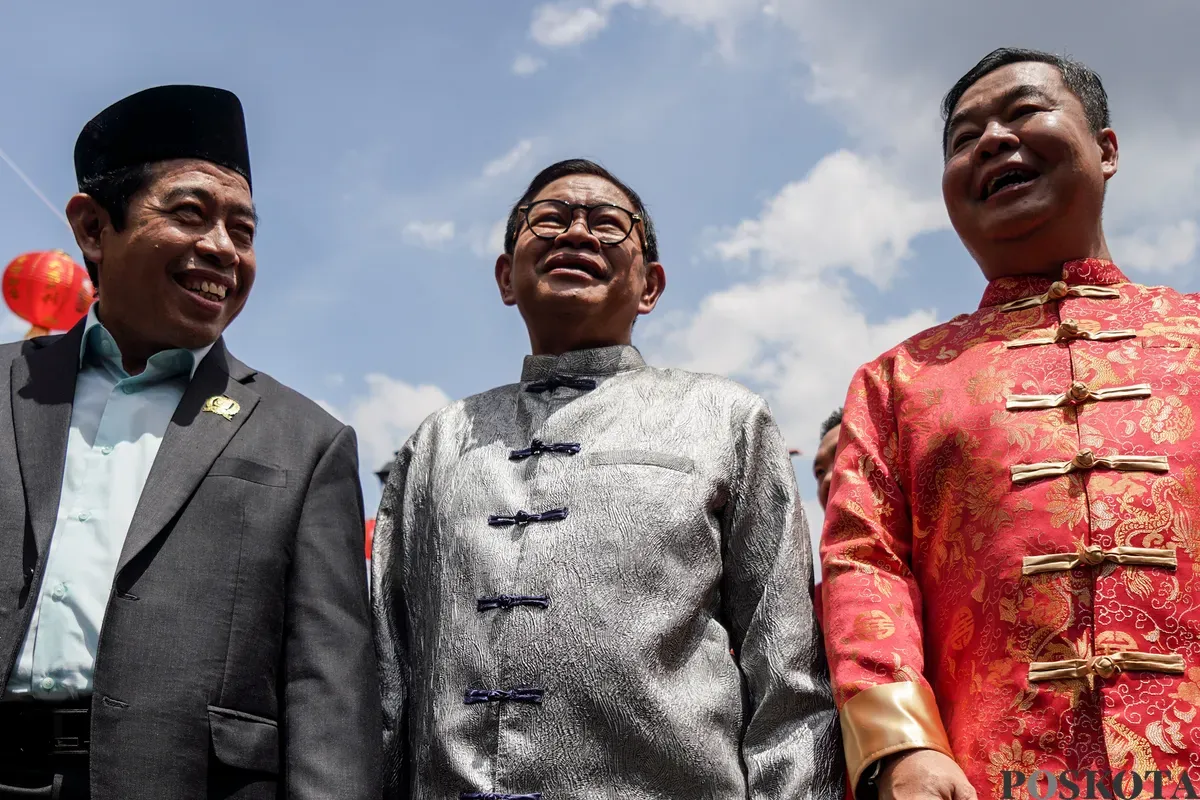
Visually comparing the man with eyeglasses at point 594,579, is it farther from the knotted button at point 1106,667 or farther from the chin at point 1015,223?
the chin at point 1015,223

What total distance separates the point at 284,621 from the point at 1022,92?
2432 millimetres

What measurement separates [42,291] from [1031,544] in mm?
8973

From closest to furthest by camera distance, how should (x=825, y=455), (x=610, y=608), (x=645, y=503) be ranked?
(x=610, y=608) → (x=645, y=503) → (x=825, y=455)

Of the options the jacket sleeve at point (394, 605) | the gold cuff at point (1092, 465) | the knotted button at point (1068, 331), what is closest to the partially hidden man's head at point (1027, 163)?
the knotted button at point (1068, 331)

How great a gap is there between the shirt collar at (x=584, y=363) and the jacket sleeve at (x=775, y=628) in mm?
460

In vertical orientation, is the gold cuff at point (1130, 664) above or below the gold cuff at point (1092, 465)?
below

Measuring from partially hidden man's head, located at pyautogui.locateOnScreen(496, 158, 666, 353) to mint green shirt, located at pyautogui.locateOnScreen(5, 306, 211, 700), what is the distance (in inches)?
39.0

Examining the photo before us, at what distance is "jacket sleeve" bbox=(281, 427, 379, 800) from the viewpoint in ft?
9.50

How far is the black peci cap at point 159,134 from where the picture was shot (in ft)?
11.6

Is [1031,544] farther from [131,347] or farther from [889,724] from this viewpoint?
[131,347]

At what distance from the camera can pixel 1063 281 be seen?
3.34 m

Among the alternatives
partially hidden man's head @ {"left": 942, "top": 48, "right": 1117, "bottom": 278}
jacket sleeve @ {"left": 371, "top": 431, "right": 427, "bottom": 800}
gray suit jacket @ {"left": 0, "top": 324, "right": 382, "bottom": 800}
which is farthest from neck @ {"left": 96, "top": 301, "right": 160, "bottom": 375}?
partially hidden man's head @ {"left": 942, "top": 48, "right": 1117, "bottom": 278}

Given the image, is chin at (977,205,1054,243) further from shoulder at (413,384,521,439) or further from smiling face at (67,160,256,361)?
smiling face at (67,160,256,361)

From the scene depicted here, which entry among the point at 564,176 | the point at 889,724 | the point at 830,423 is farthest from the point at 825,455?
the point at 889,724
